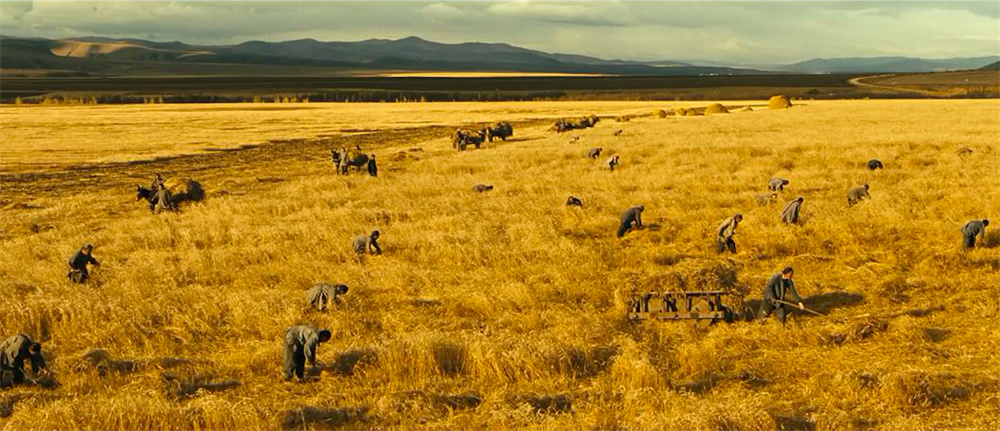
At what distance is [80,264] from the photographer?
14.9m

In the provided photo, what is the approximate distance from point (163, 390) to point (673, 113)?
6083 centimetres

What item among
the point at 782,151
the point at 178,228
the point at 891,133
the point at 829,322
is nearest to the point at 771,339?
the point at 829,322

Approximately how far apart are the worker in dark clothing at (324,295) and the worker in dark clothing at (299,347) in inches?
100

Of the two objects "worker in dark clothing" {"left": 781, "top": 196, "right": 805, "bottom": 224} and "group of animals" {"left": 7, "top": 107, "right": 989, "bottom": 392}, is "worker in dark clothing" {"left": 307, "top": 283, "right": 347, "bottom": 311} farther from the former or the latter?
"worker in dark clothing" {"left": 781, "top": 196, "right": 805, "bottom": 224}

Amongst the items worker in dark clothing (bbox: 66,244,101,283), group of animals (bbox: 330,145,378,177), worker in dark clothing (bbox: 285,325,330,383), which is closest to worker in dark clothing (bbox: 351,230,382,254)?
worker in dark clothing (bbox: 66,244,101,283)

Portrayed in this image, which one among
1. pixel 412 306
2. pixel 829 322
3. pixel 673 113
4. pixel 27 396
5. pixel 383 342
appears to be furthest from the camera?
pixel 673 113

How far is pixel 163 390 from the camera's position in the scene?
9.99m

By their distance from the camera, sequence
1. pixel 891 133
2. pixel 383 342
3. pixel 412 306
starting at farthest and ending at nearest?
pixel 891 133 → pixel 412 306 → pixel 383 342

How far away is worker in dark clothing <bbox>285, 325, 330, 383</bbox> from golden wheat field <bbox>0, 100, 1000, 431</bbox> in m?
0.23

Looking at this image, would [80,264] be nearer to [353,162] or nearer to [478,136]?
[353,162]

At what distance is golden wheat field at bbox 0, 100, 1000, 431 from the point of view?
956 cm

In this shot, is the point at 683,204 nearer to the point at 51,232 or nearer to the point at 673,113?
the point at 51,232

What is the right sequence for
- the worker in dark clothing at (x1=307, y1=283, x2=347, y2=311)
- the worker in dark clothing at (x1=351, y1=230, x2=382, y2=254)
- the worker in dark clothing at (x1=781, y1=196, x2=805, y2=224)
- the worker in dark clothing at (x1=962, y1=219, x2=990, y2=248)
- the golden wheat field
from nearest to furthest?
1. the golden wheat field
2. the worker in dark clothing at (x1=307, y1=283, x2=347, y2=311)
3. the worker in dark clothing at (x1=962, y1=219, x2=990, y2=248)
4. the worker in dark clothing at (x1=351, y1=230, x2=382, y2=254)
5. the worker in dark clothing at (x1=781, y1=196, x2=805, y2=224)

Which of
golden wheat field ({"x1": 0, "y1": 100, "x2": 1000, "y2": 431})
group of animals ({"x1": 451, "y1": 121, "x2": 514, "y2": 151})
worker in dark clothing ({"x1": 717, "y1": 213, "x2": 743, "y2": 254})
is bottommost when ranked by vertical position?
golden wheat field ({"x1": 0, "y1": 100, "x2": 1000, "y2": 431})
